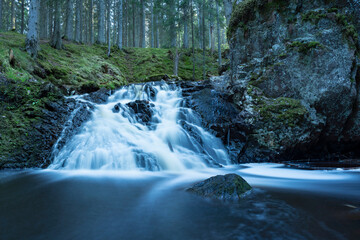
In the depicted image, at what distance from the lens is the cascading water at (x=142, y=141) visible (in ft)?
19.4

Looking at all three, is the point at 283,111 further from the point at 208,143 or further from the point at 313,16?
the point at 313,16

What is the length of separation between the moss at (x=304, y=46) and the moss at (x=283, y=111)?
1930 mm

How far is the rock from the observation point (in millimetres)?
3258

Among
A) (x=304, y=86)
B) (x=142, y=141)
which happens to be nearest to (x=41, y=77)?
(x=142, y=141)

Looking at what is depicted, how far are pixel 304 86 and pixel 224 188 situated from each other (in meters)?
6.14

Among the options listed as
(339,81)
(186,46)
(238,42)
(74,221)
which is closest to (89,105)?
(74,221)

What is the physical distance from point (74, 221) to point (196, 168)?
4105 millimetres

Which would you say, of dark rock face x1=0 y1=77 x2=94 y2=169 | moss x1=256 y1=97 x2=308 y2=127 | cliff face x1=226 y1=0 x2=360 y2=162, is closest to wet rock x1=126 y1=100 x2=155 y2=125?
dark rock face x1=0 y1=77 x2=94 y2=169

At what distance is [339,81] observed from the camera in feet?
23.9

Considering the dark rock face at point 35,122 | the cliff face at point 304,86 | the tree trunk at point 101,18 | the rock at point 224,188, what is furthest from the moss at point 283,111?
the tree trunk at point 101,18

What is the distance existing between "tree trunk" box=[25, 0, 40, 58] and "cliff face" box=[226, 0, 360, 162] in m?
9.75

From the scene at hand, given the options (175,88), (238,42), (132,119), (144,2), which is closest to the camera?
(132,119)

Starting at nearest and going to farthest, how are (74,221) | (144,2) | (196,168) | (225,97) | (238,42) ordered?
(74,221) → (196,168) → (225,97) → (238,42) → (144,2)

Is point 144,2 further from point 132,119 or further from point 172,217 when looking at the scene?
point 172,217
